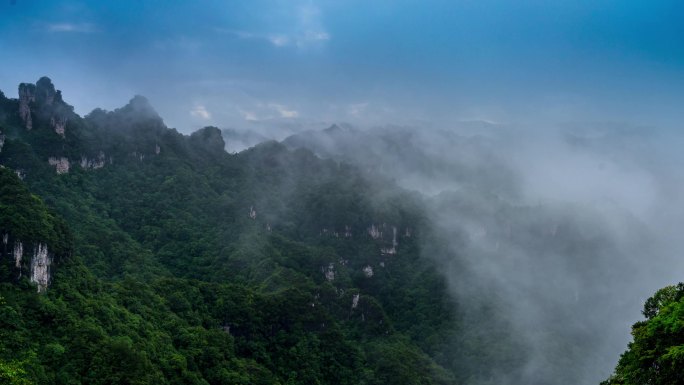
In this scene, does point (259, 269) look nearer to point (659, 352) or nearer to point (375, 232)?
point (375, 232)

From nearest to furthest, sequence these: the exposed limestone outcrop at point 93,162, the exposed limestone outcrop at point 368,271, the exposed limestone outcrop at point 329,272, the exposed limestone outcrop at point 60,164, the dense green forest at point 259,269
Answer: the dense green forest at point 259,269
the exposed limestone outcrop at point 60,164
the exposed limestone outcrop at point 329,272
the exposed limestone outcrop at point 93,162
the exposed limestone outcrop at point 368,271

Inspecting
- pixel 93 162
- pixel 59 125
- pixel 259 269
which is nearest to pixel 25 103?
pixel 59 125

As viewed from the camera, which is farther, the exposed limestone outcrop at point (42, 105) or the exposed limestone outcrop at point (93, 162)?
the exposed limestone outcrop at point (93, 162)

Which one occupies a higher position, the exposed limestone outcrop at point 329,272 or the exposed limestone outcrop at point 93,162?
the exposed limestone outcrop at point 93,162

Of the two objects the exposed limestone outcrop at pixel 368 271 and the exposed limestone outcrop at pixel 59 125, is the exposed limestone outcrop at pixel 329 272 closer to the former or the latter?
the exposed limestone outcrop at pixel 368 271

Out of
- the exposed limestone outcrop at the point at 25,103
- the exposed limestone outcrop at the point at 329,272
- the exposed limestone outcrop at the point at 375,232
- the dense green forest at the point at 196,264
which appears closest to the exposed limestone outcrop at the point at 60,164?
the dense green forest at the point at 196,264

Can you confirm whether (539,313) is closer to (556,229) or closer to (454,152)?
(556,229)

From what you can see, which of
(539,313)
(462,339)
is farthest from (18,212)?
(539,313)
